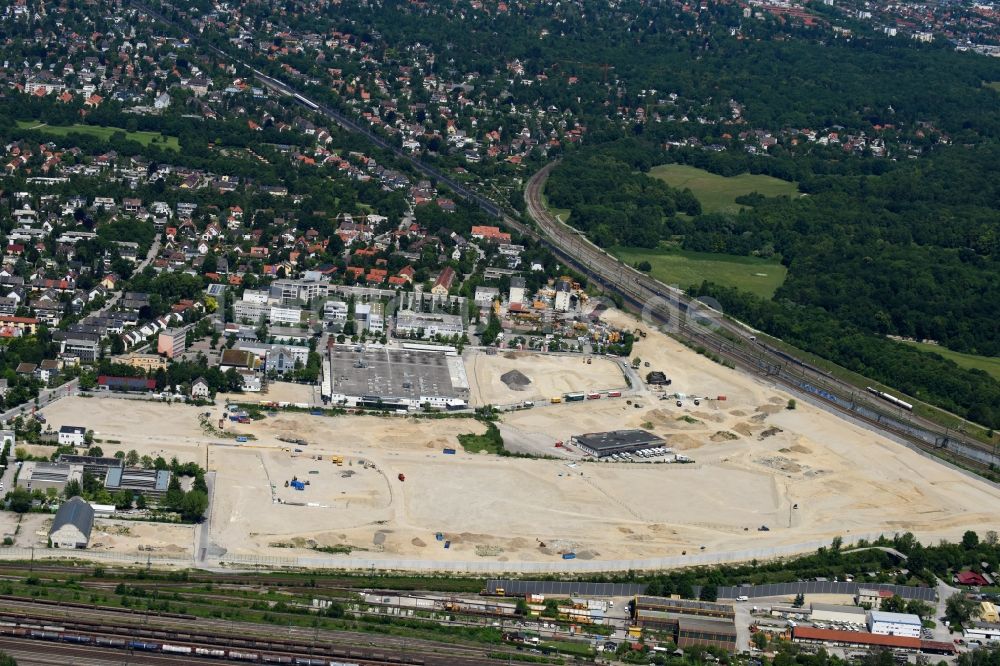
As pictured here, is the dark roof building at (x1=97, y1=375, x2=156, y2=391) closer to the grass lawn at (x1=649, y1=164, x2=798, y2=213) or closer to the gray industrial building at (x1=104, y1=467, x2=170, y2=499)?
the gray industrial building at (x1=104, y1=467, x2=170, y2=499)

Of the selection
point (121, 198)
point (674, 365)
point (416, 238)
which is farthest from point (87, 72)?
point (674, 365)

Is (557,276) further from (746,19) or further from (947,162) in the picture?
(746,19)

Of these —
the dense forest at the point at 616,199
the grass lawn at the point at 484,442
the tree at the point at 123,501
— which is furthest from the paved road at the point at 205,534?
the dense forest at the point at 616,199

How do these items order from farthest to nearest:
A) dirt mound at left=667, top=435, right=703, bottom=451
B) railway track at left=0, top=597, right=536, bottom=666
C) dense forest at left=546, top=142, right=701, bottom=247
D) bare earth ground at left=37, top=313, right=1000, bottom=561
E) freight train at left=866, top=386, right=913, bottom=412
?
dense forest at left=546, top=142, right=701, bottom=247, freight train at left=866, top=386, right=913, bottom=412, dirt mound at left=667, top=435, right=703, bottom=451, bare earth ground at left=37, top=313, right=1000, bottom=561, railway track at left=0, top=597, right=536, bottom=666

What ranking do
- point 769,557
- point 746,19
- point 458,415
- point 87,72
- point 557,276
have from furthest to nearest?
point 746,19 < point 87,72 < point 557,276 < point 458,415 < point 769,557

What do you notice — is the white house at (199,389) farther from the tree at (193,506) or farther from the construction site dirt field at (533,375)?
the tree at (193,506)

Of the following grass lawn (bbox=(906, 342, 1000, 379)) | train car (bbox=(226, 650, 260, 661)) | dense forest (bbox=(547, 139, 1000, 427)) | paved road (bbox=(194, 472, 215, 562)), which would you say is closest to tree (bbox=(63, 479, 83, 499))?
paved road (bbox=(194, 472, 215, 562))

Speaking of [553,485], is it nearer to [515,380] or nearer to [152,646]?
[515,380]
